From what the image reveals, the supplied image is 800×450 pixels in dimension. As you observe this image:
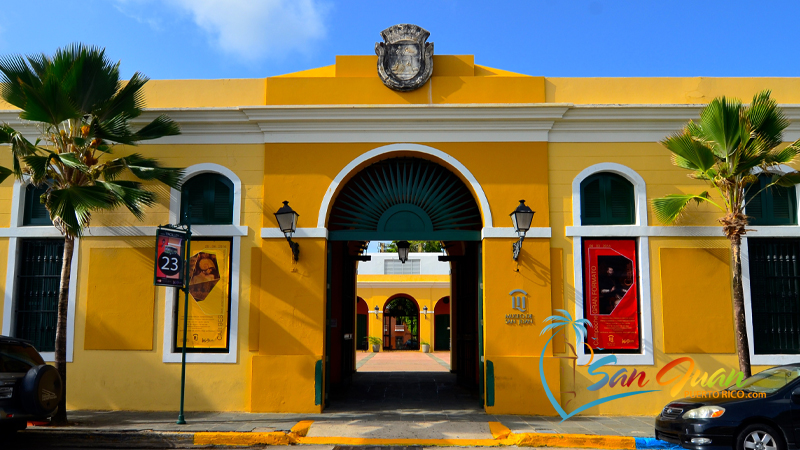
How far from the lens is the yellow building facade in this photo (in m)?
9.84

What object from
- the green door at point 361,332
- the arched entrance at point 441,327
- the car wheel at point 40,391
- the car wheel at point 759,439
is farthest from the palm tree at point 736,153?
the green door at point 361,332

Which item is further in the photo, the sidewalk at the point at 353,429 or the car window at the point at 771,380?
the sidewalk at the point at 353,429

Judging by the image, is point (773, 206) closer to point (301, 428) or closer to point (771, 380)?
point (771, 380)

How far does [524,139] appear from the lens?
10328 millimetres

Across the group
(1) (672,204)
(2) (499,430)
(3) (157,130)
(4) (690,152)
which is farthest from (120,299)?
(4) (690,152)

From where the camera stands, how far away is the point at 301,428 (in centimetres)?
839

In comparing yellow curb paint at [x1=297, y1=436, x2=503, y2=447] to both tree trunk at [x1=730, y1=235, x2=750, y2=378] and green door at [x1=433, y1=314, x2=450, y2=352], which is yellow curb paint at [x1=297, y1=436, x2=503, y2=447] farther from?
green door at [x1=433, y1=314, x2=450, y2=352]

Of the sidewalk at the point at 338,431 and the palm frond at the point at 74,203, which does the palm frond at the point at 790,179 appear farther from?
the palm frond at the point at 74,203

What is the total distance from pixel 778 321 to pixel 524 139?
5.15 metres

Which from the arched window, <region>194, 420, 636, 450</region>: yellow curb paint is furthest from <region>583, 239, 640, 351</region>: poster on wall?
the arched window

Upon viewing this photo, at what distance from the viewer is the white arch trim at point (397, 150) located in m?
10.2

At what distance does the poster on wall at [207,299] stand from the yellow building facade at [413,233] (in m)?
0.10

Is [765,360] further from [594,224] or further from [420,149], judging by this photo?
[420,149]

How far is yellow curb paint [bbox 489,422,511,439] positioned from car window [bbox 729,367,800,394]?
2.91 meters
